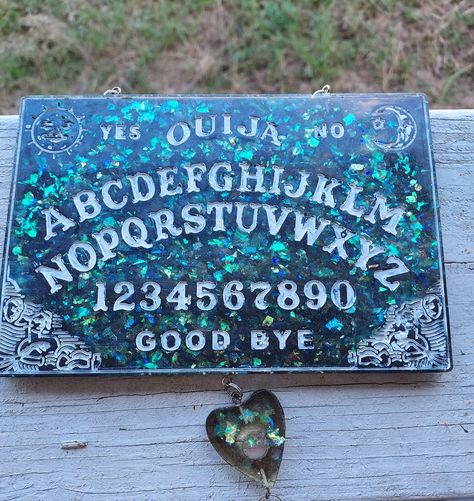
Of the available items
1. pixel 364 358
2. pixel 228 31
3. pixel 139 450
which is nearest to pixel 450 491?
pixel 364 358

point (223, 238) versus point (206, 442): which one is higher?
point (223, 238)

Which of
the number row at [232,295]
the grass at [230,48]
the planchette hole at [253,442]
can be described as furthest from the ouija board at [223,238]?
the grass at [230,48]

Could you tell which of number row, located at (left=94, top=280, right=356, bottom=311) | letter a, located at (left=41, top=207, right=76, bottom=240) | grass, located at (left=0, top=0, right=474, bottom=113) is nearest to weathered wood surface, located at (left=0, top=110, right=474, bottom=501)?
number row, located at (left=94, top=280, right=356, bottom=311)

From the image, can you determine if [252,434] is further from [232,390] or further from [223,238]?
[223,238]

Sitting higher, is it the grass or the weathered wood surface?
the grass

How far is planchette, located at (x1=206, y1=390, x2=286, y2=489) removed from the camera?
107cm

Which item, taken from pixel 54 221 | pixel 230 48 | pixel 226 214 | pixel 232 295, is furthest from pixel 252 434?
pixel 230 48

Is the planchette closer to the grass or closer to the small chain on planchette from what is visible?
the small chain on planchette

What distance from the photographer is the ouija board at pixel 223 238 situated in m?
1.07

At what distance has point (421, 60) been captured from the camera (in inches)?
62.9

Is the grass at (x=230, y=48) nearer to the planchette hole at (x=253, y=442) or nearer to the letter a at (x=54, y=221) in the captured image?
the letter a at (x=54, y=221)

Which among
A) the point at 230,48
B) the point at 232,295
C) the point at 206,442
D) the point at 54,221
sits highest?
the point at 230,48

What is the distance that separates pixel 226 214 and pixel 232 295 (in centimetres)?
14

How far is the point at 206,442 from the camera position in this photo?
3.57 feet
